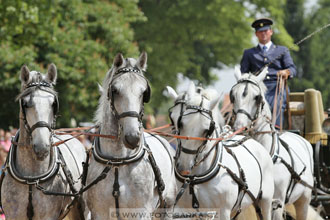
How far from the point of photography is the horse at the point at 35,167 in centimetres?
621

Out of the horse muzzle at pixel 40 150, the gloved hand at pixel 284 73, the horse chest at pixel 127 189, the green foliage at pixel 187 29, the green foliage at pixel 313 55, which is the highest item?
the green foliage at pixel 313 55

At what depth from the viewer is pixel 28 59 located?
16797mm

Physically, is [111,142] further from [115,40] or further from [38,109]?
[115,40]

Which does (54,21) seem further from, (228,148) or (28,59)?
(228,148)

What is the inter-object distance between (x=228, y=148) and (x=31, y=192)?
2451 mm

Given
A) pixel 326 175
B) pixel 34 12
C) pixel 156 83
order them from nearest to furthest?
pixel 326 175 → pixel 34 12 → pixel 156 83

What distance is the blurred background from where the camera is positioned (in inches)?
638

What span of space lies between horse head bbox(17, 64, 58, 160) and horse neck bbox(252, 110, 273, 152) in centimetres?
328

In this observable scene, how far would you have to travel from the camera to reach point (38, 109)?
6199 mm

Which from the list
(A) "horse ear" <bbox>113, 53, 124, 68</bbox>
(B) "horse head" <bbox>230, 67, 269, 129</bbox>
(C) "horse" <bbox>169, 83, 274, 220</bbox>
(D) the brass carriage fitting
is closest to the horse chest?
(C) "horse" <bbox>169, 83, 274, 220</bbox>

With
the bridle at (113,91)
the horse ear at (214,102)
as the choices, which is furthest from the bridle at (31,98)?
the horse ear at (214,102)

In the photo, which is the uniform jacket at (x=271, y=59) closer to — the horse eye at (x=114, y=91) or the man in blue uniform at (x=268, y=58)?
the man in blue uniform at (x=268, y=58)

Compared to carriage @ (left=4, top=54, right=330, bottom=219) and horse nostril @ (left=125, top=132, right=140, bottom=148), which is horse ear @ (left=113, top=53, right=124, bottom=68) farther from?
horse nostril @ (left=125, top=132, right=140, bottom=148)

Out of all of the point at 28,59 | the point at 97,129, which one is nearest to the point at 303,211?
the point at 97,129
